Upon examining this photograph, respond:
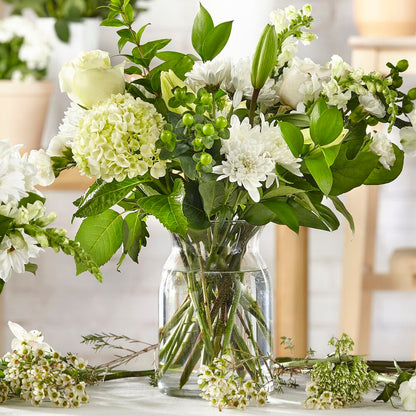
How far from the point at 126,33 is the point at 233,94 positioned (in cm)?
13

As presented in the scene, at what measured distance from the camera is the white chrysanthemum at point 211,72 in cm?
86

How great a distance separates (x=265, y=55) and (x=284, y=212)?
16 cm

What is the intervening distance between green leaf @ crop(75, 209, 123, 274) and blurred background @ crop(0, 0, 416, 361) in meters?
1.32

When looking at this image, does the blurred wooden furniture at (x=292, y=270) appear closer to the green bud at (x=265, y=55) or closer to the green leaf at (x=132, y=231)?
the green leaf at (x=132, y=231)

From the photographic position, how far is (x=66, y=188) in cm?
190

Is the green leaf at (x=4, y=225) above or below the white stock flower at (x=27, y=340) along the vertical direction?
above

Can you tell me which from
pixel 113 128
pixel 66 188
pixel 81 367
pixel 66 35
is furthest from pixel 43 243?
pixel 66 35

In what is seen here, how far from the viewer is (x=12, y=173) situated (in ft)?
2.61

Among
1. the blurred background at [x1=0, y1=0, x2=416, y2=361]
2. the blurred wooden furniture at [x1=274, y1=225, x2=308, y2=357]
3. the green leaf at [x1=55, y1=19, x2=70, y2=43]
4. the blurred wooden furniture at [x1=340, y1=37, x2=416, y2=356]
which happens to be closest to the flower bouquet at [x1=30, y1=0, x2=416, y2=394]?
the blurred wooden furniture at [x1=274, y1=225, x2=308, y2=357]

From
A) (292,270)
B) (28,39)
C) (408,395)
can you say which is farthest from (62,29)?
(408,395)

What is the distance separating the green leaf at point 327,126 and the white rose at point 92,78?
20 centimetres

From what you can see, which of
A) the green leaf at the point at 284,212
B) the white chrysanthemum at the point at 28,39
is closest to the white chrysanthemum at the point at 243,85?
the green leaf at the point at 284,212

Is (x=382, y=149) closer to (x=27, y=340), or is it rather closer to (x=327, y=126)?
(x=327, y=126)

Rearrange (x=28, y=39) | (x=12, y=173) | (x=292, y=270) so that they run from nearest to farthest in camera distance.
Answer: (x=12, y=173)
(x=292, y=270)
(x=28, y=39)
